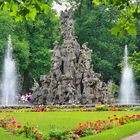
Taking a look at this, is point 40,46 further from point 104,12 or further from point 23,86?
point 104,12

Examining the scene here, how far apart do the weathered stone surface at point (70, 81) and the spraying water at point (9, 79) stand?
5589 mm

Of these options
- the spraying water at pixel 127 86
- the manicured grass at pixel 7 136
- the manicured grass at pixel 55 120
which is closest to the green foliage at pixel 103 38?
the spraying water at pixel 127 86

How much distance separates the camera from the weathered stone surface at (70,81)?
123 feet

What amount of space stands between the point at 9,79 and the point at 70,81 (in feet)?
35.1

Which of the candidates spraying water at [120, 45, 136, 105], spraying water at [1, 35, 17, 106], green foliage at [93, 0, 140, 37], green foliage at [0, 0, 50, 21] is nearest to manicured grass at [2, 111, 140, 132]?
green foliage at [93, 0, 140, 37]

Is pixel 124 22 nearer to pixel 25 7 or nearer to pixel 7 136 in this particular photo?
pixel 25 7

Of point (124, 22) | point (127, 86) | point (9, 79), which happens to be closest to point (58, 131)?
point (124, 22)

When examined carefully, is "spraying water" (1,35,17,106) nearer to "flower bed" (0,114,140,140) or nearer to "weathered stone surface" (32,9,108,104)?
"weathered stone surface" (32,9,108,104)

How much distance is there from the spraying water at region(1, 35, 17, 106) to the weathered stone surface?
220 inches

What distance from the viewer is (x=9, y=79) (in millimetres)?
46844

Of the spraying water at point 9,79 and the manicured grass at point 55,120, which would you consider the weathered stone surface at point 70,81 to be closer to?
the spraying water at point 9,79

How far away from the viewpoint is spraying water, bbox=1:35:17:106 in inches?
1738

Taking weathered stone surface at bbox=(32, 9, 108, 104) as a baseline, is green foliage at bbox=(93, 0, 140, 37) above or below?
below

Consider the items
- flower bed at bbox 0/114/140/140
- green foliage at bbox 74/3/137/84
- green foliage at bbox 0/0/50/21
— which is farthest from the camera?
green foliage at bbox 74/3/137/84
